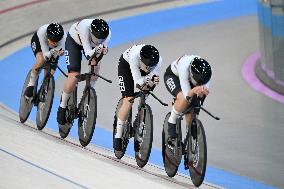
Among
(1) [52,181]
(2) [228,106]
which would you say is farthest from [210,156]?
(1) [52,181]

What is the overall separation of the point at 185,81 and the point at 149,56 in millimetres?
454

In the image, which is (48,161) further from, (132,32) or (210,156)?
(132,32)

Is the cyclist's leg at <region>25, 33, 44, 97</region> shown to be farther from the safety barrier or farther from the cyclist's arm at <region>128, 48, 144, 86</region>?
the safety barrier

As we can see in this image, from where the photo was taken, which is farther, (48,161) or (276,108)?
(276,108)

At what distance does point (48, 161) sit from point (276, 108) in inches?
164

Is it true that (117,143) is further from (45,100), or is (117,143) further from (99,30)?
(45,100)

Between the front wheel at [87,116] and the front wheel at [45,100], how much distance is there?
2.21 feet

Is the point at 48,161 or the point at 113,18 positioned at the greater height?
the point at 48,161

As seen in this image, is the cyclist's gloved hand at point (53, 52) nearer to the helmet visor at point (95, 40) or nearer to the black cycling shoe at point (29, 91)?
the black cycling shoe at point (29, 91)

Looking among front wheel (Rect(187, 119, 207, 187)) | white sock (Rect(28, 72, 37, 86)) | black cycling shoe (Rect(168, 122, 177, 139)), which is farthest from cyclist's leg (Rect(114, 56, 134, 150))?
white sock (Rect(28, 72, 37, 86))

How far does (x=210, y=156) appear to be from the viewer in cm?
933

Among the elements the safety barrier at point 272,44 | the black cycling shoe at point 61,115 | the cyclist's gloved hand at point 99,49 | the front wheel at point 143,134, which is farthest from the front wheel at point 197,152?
the safety barrier at point 272,44

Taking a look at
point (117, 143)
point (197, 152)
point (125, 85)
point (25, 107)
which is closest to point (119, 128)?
point (117, 143)

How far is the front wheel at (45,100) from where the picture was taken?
9.19m
